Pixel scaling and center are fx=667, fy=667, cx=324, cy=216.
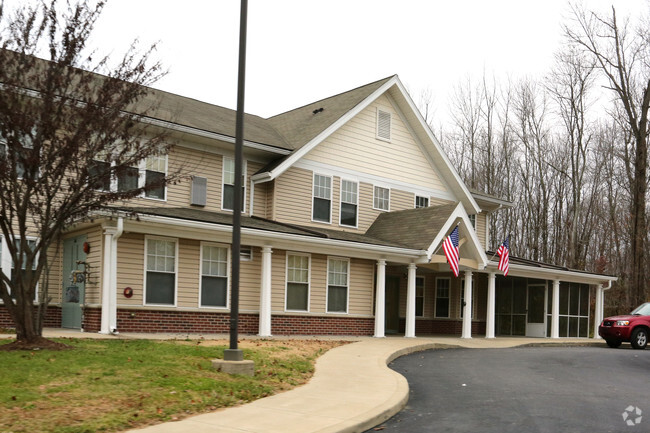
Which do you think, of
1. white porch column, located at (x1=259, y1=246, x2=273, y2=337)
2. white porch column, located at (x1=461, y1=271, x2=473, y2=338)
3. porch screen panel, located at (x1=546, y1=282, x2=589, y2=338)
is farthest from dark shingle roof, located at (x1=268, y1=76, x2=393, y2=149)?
porch screen panel, located at (x1=546, y1=282, x2=589, y2=338)

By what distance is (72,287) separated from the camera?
682 inches

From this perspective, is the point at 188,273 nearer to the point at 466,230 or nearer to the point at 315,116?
the point at 315,116

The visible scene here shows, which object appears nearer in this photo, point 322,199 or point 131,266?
point 131,266

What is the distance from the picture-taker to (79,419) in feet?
23.4

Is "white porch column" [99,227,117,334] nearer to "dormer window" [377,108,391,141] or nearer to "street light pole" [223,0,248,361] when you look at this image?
"street light pole" [223,0,248,361]

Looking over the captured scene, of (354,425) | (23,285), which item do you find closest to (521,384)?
(354,425)

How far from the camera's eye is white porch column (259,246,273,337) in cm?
1836

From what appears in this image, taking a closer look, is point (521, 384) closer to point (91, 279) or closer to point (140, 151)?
point (140, 151)

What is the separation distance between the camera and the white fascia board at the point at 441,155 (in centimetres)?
2433

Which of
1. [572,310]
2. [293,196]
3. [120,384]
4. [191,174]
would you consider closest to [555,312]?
[572,310]

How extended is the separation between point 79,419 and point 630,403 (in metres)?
7.44

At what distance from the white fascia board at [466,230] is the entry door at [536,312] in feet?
19.6

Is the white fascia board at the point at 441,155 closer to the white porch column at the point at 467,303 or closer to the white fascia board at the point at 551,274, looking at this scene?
the white fascia board at the point at 551,274

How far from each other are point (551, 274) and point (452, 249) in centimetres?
775
